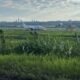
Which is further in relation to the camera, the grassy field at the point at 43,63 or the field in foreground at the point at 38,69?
the grassy field at the point at 43,63

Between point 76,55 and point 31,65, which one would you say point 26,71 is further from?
point 76,55

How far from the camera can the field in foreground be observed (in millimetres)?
13569

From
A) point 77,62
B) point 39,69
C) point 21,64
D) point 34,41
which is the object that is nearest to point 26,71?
point 39,69

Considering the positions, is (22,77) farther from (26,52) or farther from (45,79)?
(26,52)

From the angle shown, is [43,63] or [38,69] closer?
[38,69]

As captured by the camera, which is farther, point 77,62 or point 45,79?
point 77,62

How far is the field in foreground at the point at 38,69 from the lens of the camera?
13569 mm

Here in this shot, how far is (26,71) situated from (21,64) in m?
1.55

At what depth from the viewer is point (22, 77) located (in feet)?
44.4

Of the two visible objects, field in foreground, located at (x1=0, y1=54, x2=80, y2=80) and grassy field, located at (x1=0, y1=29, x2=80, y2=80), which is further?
grassy field, located at (x1=0, y1=29, x2=80, y2=80)

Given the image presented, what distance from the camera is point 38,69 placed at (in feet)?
47.7

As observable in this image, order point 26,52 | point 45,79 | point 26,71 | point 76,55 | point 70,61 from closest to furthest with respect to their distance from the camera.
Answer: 1. point 45,79
2. point 26,71
3. point 70,61
4. point 76,55
5. point 26,52

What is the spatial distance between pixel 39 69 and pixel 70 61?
2538 mm

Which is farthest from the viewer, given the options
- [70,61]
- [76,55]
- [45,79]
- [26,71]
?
[76,55]
